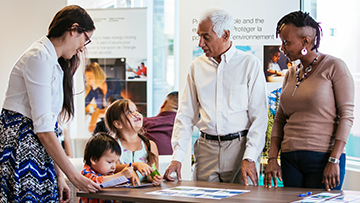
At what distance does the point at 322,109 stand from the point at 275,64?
1321 mm

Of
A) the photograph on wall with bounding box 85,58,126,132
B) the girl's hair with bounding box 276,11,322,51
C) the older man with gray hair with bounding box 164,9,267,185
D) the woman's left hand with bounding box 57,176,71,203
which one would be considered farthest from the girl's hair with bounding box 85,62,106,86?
the girl's hair with bounding box 276,11,322,51

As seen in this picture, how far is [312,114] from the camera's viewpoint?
201 cm

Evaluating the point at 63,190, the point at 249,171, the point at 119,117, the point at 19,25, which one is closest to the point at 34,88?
the point at 63,190

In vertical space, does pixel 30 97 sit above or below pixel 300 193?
above

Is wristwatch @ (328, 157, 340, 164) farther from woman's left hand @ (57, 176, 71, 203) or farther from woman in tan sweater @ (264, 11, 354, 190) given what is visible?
woman's left hand @ (57, 176, 71, 203)

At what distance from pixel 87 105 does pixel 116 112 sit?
360 centimetres

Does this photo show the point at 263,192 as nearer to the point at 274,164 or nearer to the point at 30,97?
the point at 274,164

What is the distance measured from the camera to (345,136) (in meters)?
1.87

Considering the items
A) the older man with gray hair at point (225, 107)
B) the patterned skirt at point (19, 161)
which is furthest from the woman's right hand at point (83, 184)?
the older man with gray hair at point (225, 107)

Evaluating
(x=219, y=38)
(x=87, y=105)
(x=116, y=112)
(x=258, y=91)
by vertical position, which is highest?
(x=219, y=38)

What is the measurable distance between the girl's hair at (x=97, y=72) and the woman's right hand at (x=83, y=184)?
4520 millimetres

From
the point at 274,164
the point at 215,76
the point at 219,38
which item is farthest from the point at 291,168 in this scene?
the point at 219,38

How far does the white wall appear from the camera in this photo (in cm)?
613

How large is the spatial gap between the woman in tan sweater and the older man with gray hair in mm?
193
